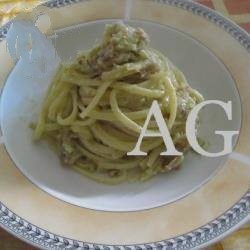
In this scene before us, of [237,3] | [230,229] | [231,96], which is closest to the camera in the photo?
[230,229]

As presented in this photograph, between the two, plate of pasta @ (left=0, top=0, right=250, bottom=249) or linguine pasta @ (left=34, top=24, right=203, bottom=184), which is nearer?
plate of pasta @ (left=0, top=0, right=250, bottom=249)

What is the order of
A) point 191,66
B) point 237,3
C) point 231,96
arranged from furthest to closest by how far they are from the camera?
point 237,3 → point 191,66 → point 231,96

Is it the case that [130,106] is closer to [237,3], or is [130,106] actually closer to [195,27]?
[195,27]

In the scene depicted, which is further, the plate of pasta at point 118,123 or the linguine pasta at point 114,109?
the linguine pasta at point 114,109

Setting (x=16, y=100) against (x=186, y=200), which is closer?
(x=186, y=200)

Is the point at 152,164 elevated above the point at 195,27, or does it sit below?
below

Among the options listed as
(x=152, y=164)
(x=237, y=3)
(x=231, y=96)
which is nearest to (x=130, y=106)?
(x=152, y=164)

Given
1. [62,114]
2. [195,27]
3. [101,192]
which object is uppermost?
[195,27]
